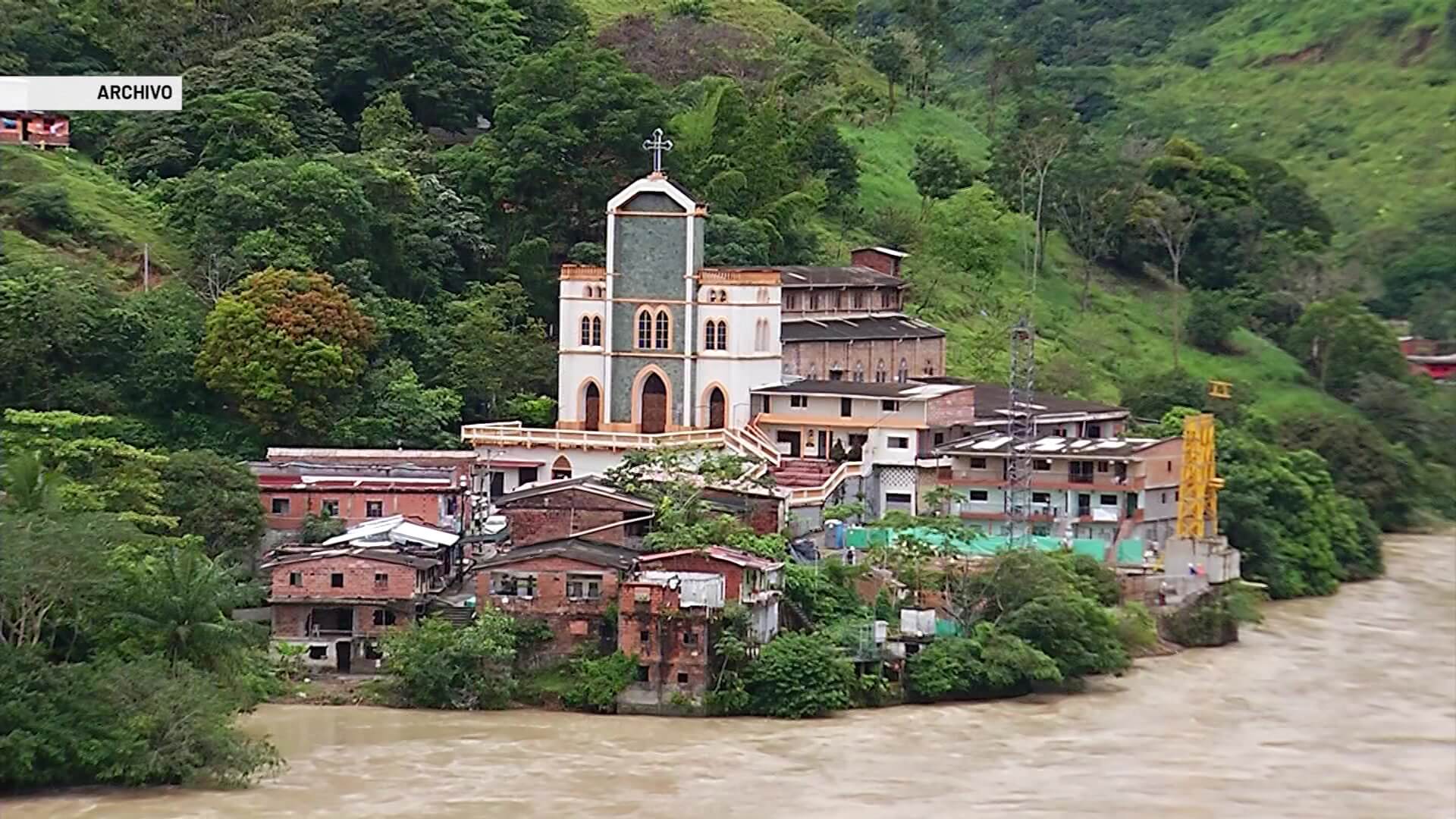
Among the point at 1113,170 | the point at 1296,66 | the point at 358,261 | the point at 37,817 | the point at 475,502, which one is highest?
the point at 1296,66

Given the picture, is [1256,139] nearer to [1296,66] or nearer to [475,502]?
[1296,66]

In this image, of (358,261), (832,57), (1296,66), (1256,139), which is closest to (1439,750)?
(358,261)

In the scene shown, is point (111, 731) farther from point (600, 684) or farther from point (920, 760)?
point (920, 760)

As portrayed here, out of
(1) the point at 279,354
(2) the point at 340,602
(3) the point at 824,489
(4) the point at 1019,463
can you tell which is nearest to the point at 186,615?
(2) the point at 340,602

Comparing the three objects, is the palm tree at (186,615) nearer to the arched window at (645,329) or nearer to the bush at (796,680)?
the bush at (796,680)

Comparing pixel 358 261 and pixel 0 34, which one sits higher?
pixel 0 34
